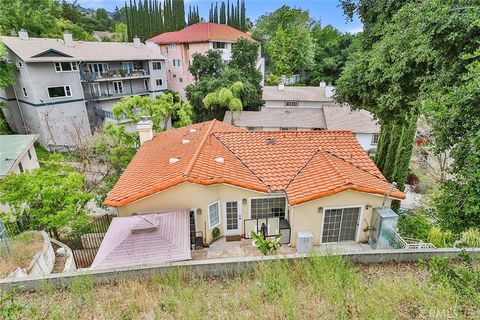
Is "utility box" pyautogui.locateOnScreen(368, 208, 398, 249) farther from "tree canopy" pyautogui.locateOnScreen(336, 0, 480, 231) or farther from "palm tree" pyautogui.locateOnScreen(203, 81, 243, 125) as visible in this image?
"palm tree" pyautogui.locateOnScreen(203, 81, 243, 125)

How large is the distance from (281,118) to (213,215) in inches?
922

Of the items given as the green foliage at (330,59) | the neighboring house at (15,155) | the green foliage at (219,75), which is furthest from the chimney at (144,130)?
the green foliage at (330,59)

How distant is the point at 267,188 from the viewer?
439 inches

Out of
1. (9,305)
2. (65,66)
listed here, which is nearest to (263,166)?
(9,305)

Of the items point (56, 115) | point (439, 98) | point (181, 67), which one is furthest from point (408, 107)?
point (181, 67)

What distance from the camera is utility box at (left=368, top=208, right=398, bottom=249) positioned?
1015 centimetres

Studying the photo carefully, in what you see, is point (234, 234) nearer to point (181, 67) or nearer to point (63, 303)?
point (63, 303)

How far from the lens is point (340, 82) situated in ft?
51.3

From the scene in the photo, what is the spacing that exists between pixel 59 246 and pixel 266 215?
823 centimetres

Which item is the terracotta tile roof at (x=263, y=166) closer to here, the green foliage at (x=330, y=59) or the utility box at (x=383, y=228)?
the utility box at (x=383, y=228)

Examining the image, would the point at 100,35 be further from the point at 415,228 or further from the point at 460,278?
the point at 460,278

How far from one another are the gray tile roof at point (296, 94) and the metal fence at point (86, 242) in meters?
30.3

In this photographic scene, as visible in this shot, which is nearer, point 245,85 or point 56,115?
point 56,115
